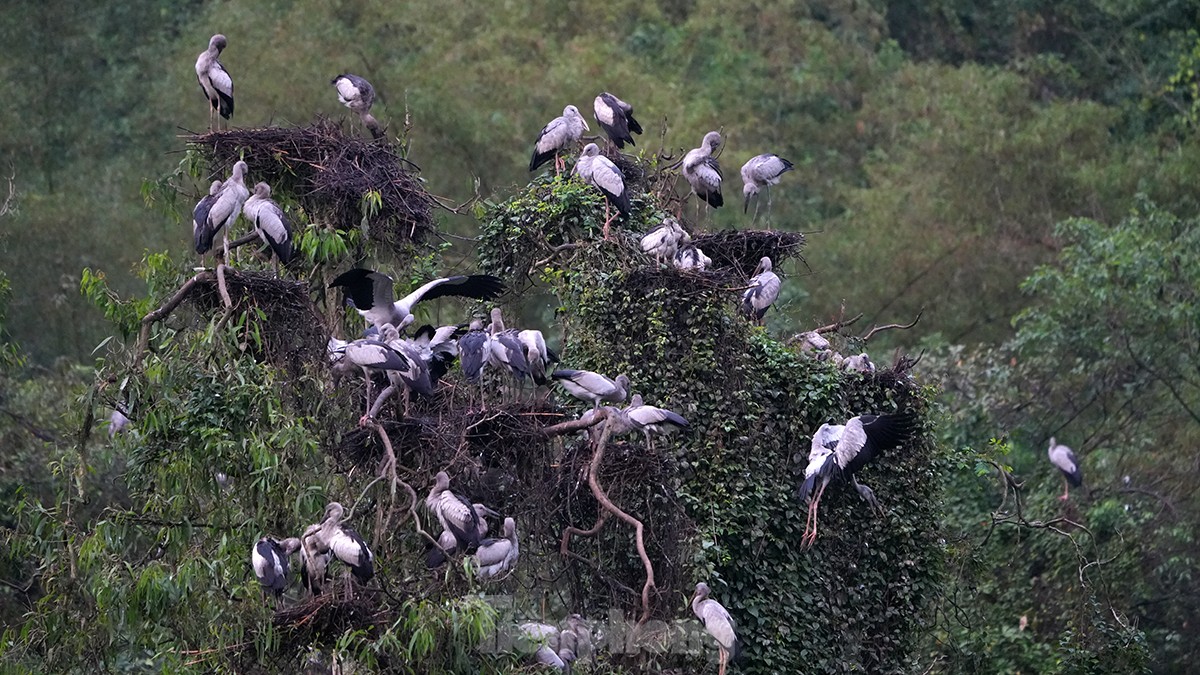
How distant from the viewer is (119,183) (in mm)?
20703

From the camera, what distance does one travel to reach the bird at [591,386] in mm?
9305

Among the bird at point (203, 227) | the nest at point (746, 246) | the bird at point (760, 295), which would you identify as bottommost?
the nest at point (746, 246)

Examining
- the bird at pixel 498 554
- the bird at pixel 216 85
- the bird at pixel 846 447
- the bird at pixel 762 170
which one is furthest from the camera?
the bird at pixel 762 170

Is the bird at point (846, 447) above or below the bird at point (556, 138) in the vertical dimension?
below

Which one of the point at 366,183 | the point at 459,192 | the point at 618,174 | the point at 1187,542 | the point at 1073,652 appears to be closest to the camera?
the point at 366,183

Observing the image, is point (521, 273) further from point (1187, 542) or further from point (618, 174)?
point (1187, 542)

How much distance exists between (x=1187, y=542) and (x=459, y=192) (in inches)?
354

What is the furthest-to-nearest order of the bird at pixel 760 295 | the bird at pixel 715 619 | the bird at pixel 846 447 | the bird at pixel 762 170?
the bird at pixel 762 170 < the bird at pixel 760 295 < the bird at pixel 846 447 < the bird at pixel 715 619

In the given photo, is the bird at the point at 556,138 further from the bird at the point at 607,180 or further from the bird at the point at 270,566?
the bird at the point at 270,566

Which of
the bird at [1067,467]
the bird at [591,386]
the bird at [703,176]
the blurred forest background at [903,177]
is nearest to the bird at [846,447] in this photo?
the bird at [591,386]

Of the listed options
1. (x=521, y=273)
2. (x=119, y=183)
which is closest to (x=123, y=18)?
(x=119, y=183)

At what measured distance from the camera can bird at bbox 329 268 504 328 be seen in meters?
9.25

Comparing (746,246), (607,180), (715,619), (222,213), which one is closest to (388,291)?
(222,213)

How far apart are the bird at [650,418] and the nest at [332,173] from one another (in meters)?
1.78
